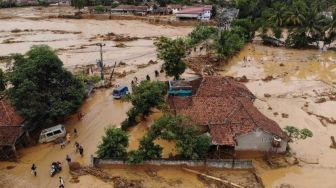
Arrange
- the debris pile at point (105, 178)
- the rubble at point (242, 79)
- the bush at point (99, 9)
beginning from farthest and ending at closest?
the bush at point (99, 9)
the rubble at point (242, 79)
the debris pile at point (105, 178)

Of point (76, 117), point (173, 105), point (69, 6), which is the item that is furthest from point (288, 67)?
point (69, 6)

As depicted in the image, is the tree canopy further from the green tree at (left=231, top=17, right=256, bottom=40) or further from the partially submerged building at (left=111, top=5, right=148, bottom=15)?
the partially submerged building at (left=111, top=5, right=148, bottom=15)

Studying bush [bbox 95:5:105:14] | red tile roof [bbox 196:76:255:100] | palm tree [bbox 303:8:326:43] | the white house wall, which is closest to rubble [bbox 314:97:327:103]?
red tile roof [bbox 196:76:255:100]

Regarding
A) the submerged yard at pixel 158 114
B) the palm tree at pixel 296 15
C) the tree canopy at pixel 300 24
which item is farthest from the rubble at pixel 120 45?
the palm tree at pixel 296 15

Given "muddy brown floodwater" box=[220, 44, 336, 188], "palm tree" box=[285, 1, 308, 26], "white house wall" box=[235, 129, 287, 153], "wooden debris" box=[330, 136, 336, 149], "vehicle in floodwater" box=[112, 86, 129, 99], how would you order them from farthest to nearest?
"palm tree" box=[285, 1, 308, 26]
"vehicle in floodwater" box=[112, 86, 129, 99]
"wooden debris" box=[330, 136, 336, 149]
"white house wall" box=[235, 129, 287, 153]
"muddy brown floodwater" box=[220, 44, 336, 188]

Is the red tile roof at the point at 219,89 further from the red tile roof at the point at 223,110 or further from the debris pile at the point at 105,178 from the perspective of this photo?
the debris pile at the point at 105,178

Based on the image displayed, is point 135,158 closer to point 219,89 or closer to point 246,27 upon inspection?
point 219,89

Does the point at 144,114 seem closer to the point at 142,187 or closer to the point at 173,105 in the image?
the point at 173,105
